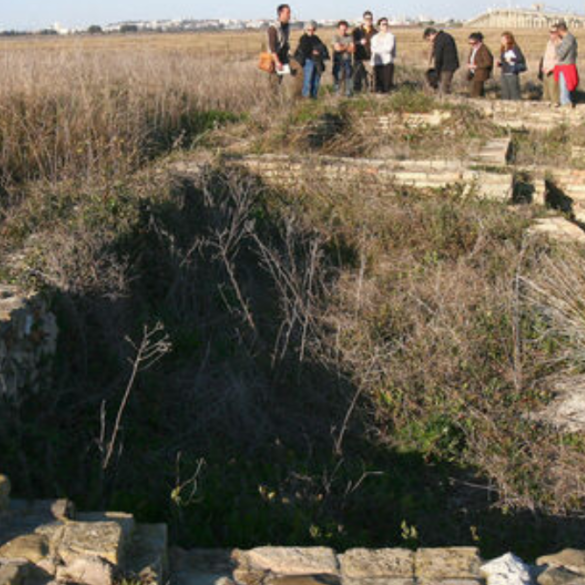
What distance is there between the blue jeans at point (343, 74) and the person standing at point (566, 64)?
312cm

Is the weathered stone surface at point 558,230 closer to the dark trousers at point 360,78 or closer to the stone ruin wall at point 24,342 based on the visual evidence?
the stone ruin wall at point 24,342

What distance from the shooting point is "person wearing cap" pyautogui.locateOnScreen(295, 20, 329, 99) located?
12.7 metres

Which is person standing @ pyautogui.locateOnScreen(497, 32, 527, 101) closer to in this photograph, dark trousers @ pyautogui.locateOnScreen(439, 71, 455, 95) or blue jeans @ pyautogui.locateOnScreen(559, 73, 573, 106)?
dark trousers @ pyautogui.locateOnScreen(439, 71, 455, 95)

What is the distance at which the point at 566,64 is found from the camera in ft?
41.1

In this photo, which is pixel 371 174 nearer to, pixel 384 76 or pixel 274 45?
pixel 274 45

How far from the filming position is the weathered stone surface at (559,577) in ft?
9.58

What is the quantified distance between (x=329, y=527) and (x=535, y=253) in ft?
13.1

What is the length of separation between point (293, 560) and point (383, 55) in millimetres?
11236

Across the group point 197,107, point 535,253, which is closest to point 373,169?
point 535,253

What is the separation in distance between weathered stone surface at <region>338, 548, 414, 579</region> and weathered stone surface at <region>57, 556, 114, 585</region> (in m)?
0.83

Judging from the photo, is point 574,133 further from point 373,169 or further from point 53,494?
point 53,494

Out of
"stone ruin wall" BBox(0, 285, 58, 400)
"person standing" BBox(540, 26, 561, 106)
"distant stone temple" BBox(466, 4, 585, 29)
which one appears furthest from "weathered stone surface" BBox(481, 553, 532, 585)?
"distant stone temple" BBox(466, 4, 585, 29)

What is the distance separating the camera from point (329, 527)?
12.5ft

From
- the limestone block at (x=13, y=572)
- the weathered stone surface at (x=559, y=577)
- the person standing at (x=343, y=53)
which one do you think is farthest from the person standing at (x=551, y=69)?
the limestone block at (x=13, y=572)
